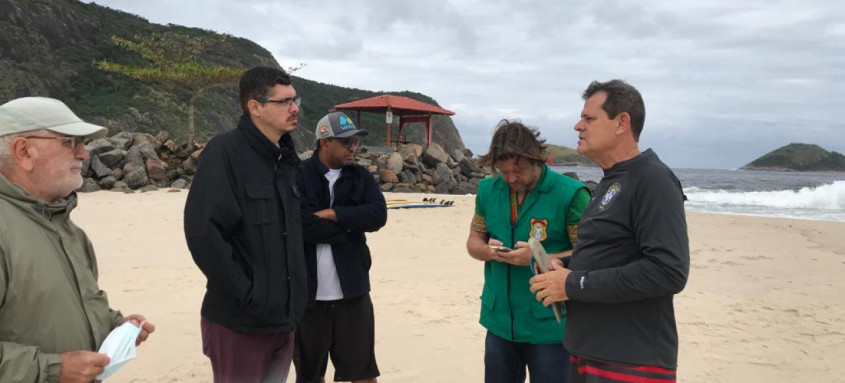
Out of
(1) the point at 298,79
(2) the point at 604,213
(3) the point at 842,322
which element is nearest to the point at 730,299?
(3) the point at 842,322

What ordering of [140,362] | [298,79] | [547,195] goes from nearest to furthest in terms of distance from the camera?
[547,195] < [140,362] < [298,79]

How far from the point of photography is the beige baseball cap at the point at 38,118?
70.4 inches

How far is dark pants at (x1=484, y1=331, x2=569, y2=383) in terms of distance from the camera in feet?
8.63

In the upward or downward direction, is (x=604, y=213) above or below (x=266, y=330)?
above

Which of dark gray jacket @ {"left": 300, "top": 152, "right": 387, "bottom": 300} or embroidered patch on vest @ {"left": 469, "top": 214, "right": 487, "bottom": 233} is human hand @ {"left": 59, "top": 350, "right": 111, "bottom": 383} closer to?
dark gray jacket @ {"left": 300, "top": 152, "right": 387, "bottom": 300}

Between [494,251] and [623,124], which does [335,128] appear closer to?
[494,251]

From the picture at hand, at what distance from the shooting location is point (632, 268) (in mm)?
1907

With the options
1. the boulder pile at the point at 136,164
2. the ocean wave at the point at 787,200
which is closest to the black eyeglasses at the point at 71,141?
the boulder pile at the point at 136,164

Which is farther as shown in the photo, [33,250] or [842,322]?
[842,322]

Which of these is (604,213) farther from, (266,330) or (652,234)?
(266,330)

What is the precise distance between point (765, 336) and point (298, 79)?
73434mm

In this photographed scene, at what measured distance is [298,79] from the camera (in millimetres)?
74375

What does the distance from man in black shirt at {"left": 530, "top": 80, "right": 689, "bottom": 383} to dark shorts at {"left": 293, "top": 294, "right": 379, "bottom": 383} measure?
128 cm

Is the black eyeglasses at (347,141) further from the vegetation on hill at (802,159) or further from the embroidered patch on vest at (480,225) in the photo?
the vegetation on hill at (802,159)
